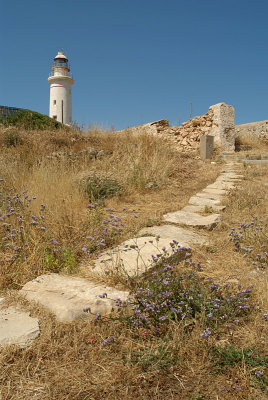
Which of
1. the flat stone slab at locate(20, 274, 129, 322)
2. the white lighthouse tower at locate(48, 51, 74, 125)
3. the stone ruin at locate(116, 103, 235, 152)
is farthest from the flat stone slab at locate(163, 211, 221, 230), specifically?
the white lighthouse tower at locate(48, 51, 74, 125)

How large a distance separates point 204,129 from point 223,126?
75cm

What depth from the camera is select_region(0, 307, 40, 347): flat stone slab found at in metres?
1.47

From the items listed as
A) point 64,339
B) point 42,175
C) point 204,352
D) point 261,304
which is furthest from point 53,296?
point 42,175

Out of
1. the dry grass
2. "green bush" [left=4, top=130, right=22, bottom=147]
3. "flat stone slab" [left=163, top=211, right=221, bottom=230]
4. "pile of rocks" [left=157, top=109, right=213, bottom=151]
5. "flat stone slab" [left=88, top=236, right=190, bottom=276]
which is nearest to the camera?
the dry grass

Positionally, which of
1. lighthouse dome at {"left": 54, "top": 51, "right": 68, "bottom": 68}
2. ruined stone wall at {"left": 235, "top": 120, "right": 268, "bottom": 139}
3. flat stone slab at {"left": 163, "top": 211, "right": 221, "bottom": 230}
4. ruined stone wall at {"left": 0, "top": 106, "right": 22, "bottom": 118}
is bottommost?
flat stone slab at {"left": 163, "top": 211, "right": 221, "bottom": 230}

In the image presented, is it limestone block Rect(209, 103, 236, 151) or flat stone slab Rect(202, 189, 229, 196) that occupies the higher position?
limestone block Rect(209, 103, 236, 151)

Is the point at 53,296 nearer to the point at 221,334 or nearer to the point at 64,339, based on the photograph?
the point at 64,339

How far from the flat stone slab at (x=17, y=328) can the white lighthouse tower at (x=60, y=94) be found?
2788 centimetres

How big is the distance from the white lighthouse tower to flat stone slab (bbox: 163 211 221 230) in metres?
26.1

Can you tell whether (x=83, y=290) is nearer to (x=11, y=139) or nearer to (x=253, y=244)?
(x=253, y=244)

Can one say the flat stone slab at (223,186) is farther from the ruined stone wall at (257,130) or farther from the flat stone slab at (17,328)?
the ruined stone wall at (257,130)

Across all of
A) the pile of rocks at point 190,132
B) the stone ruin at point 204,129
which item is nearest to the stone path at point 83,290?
the stone ruin at point 204,129

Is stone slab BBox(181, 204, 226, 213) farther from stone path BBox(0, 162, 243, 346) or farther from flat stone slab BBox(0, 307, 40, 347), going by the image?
flat stone slab BBox(0, 307, 40, 347)

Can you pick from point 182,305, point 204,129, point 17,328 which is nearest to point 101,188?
point 182,305
